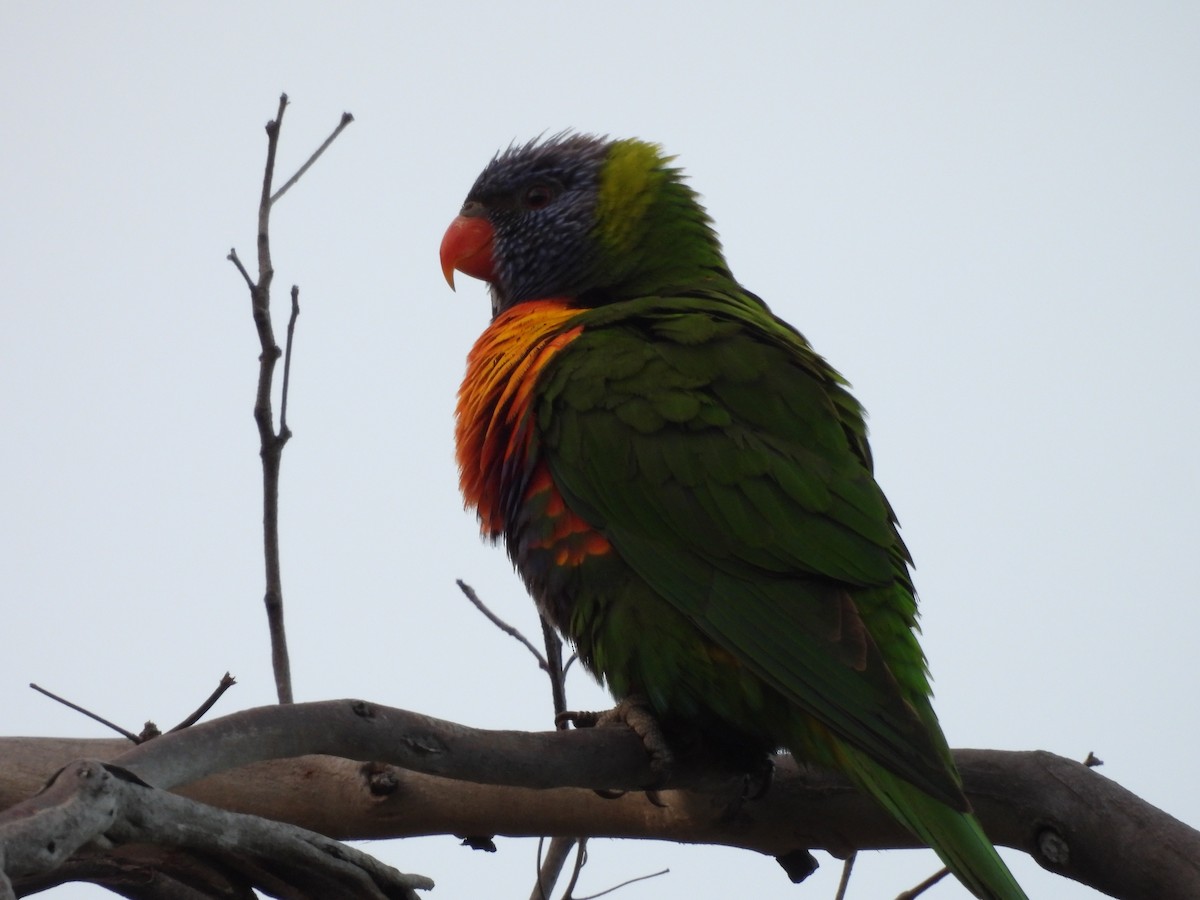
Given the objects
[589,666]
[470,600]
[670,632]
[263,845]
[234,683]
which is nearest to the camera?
[263,845]

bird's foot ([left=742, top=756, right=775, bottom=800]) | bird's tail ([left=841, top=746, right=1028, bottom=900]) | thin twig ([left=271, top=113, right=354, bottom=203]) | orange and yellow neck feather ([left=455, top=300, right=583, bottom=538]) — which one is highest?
thin twig ([left=271, top=113, right=354, bottom=203])

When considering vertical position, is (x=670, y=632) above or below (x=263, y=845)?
above

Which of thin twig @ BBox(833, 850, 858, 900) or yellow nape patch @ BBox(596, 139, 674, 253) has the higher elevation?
yellow nape patch @ BBox(596, 139, 674, 253)

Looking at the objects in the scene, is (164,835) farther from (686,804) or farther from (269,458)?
(686,804)

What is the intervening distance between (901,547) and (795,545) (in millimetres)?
482

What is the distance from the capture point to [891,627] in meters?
2.97

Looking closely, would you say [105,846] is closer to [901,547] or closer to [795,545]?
[795,545]

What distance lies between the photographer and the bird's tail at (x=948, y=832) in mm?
2414

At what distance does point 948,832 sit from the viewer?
248 cm

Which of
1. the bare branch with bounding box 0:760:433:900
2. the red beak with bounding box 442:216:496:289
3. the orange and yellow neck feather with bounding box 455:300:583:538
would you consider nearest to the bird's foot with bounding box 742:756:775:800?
the orange and yellow neck feather with bounding box 455:300:583:538

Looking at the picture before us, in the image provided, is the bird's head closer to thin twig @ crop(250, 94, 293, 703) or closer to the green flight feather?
the green flight feather

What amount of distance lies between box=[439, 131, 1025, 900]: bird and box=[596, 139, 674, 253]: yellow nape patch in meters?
0.52

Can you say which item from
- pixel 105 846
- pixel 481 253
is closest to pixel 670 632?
pixel 105 846

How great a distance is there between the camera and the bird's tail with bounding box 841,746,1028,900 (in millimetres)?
2414
